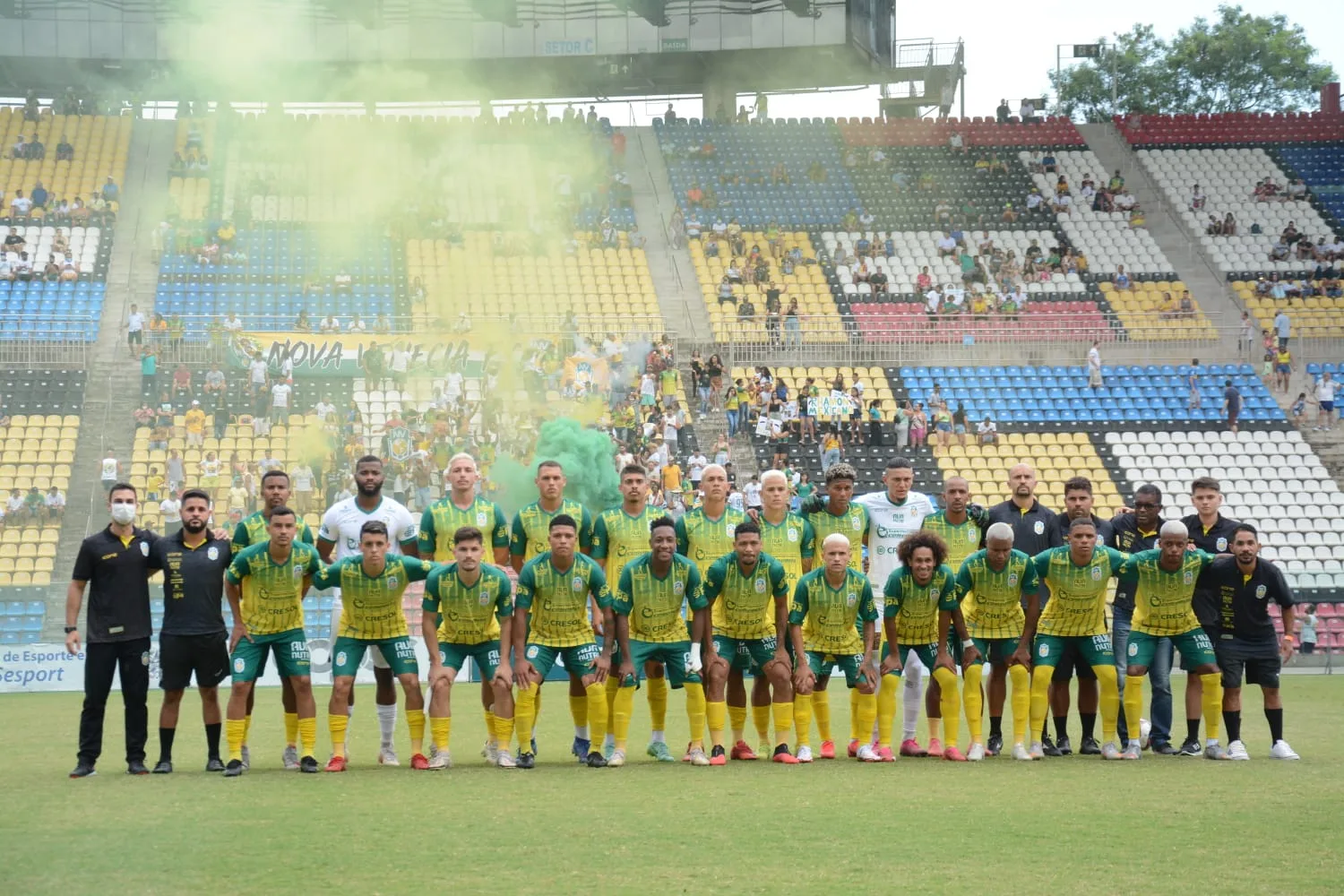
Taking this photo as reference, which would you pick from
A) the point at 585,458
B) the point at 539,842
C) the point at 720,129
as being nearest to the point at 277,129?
the point at 720,129

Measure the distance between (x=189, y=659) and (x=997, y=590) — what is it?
237 inches

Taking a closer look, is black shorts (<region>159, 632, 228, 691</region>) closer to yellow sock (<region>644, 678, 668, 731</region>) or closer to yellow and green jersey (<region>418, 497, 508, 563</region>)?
yellow and green jersey (<region>418, 497, 508, 563</region>)

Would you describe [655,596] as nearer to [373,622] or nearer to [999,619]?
[373,622]

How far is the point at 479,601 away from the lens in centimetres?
1239

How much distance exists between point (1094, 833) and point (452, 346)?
25.9 metres

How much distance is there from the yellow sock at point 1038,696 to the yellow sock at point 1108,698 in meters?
0.39

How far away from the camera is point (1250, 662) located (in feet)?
43.4

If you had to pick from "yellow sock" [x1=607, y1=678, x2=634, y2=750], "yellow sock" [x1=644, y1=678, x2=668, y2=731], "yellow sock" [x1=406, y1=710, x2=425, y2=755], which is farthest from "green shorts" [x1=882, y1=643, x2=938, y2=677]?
"yellow sock" [x1=406, y1=710, x2=425, y2=755]

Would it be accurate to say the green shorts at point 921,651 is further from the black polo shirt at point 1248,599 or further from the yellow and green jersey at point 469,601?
the yellow and green jersey at point 469,601

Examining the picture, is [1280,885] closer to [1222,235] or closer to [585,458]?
[585,458]

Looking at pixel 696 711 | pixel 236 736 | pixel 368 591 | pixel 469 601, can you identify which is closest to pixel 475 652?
pixel 469 601

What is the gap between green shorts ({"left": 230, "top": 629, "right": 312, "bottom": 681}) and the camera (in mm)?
12078

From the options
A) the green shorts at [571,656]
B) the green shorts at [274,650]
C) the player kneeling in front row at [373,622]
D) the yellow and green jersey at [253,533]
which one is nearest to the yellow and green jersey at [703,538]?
the green shorts at [571,656]

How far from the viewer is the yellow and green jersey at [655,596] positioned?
41.2 feet
